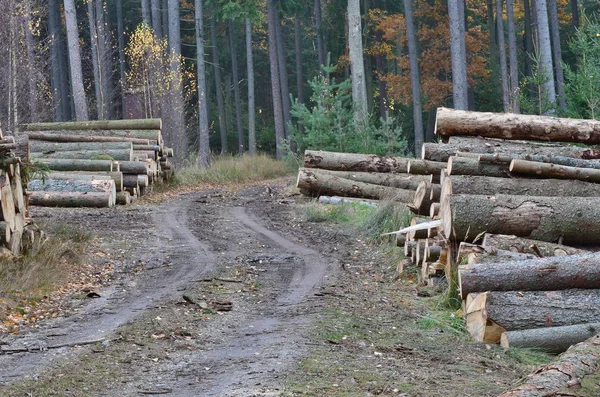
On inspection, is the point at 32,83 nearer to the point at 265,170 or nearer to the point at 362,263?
the point at 265,170

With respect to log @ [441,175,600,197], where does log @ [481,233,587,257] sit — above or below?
below

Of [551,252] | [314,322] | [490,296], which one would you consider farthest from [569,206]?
[314,322]

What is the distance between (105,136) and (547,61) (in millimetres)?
13214

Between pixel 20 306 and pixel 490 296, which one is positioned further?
pixel 20 306

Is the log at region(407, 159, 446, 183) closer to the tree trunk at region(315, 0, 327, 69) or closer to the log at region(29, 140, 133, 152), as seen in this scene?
the log at region(29, 140, 133, 152)

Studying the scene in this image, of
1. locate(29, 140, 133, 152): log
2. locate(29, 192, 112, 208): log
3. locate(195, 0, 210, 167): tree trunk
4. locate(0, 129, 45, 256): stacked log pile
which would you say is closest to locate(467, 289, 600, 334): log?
locate(0, 129, 45, 256): stacked log pile

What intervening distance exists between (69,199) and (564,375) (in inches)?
586

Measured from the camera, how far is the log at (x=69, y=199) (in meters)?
Answer: 19.0

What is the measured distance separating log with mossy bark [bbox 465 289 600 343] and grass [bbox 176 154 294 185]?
19060 mm

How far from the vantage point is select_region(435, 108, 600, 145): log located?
12.2 meters

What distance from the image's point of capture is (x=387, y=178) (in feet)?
66.5

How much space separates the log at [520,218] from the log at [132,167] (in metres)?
12.6

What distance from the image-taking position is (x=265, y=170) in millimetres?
30672

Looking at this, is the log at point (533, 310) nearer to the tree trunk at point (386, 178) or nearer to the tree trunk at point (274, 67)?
the tree trunk at point (386, 178)
